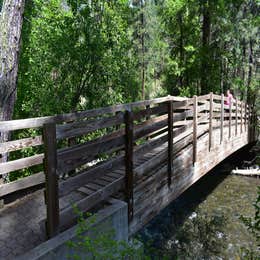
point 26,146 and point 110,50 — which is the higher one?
point 110,50

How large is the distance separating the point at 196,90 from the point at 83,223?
43.6ft

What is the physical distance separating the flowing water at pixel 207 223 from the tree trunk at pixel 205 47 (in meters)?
5.20

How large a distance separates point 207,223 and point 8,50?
237 inches

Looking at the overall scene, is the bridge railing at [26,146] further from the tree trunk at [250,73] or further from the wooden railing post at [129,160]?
the tree trunk at [250,73]

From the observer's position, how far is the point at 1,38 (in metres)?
4.04

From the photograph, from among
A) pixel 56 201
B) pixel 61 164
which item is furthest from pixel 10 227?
pixel 61 164

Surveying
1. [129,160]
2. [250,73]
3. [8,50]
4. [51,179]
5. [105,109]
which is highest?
[250,73]

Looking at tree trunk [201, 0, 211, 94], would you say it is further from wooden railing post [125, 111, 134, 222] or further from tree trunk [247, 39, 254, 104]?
wooden railing post [125, 111, 134, 222]

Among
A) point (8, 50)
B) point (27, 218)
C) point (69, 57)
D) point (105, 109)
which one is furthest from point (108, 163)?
point (69, 57)

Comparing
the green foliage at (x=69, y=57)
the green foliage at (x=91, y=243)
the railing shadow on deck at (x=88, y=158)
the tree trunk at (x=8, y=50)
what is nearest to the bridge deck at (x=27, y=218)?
the railing shadow on deck at (x=88, y=158)

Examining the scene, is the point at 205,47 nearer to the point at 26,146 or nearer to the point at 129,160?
the point at 129,160

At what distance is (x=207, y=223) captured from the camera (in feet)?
22.7

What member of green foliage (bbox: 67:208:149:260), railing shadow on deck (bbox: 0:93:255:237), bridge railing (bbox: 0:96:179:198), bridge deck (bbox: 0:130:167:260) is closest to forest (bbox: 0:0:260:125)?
bridge railing (bbox: 0:96:179:198)

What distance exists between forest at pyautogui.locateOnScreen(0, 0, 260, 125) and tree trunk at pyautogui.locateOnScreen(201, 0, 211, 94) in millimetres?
46
